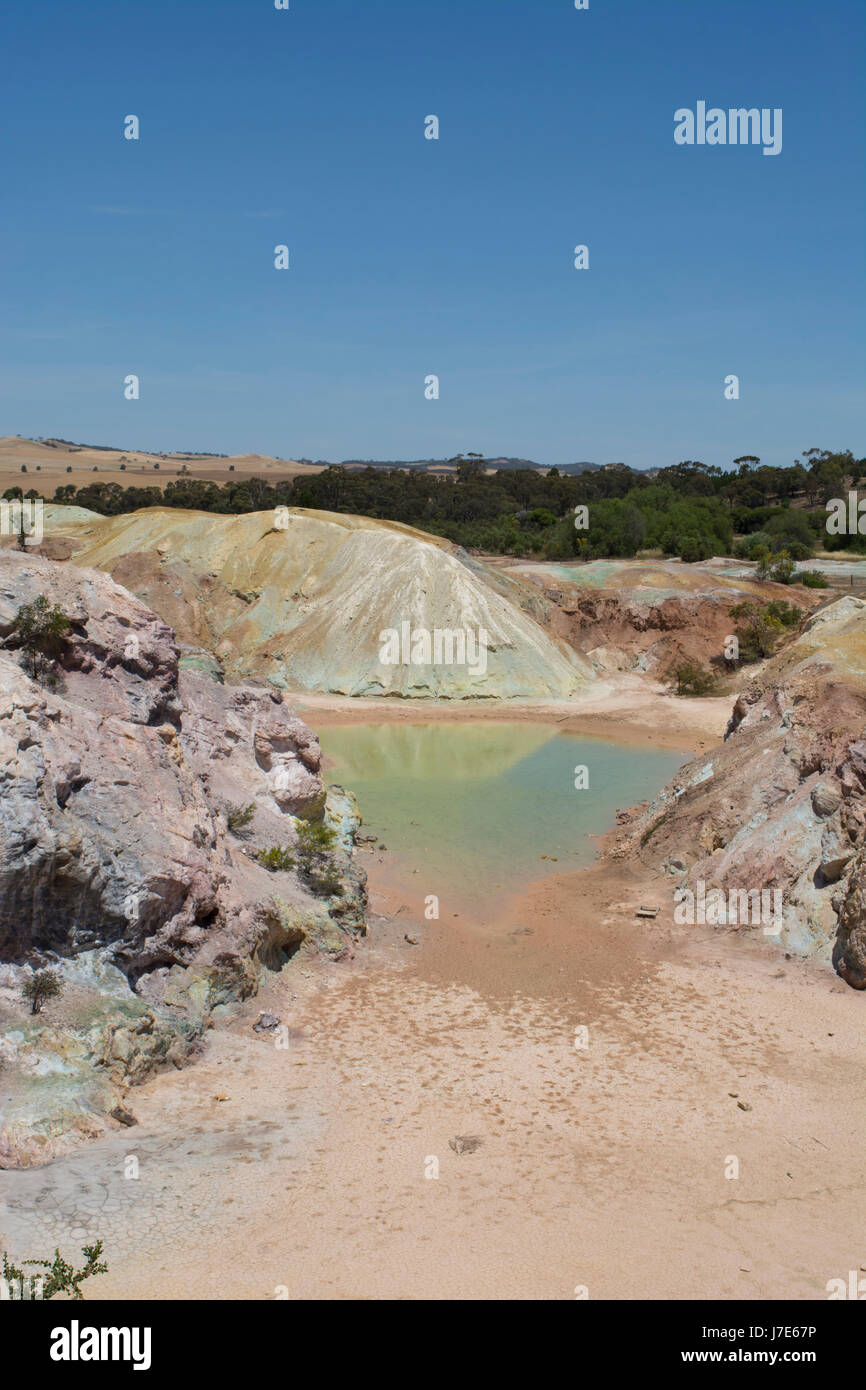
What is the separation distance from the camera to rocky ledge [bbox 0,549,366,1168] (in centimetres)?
991

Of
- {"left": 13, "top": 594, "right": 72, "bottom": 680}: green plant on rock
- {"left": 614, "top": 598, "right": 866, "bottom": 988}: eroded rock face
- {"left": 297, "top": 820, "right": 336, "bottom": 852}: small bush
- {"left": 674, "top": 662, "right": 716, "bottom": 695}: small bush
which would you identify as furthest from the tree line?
{"left": 13, "top": 594, "right": 72, "bottom": 680}: green plant on rock

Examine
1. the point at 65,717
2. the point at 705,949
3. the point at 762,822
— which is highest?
the point at 65,717

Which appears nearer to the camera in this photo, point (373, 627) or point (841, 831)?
point (841, 831)

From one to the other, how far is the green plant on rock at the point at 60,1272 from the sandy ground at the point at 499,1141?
137 mm

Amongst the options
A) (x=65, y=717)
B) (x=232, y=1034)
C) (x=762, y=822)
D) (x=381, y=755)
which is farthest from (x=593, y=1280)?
(x=381, y=755)

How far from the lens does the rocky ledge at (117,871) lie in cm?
991

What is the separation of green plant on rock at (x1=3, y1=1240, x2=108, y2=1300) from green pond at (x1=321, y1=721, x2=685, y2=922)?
32.6ft

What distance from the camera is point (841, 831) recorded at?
14867mm

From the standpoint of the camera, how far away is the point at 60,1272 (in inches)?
262

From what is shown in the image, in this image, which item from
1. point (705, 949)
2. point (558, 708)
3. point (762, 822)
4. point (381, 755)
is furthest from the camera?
point (558, 708)

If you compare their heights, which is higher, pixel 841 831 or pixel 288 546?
pixel 288 546

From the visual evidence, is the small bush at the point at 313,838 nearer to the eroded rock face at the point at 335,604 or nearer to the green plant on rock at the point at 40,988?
the green plant on rock at the point at 40,988
